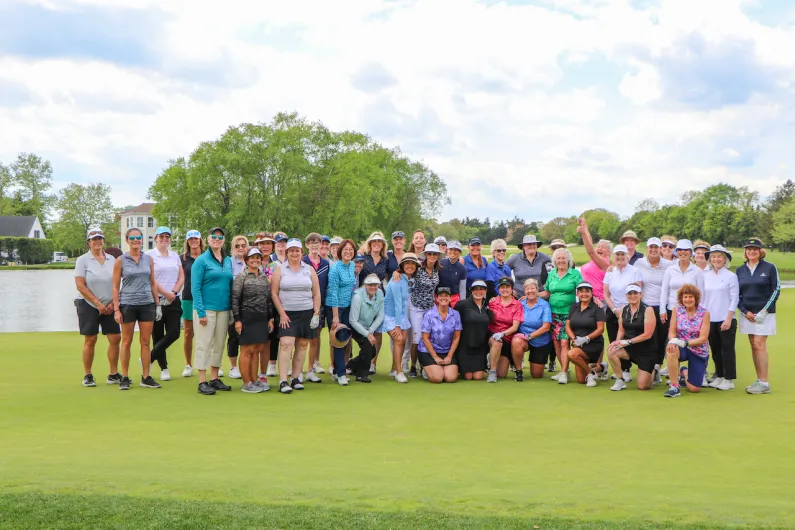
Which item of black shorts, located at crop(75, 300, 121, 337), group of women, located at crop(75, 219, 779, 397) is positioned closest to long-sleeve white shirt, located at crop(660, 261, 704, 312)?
group of women, located at crop(75, 219, 779, 397)

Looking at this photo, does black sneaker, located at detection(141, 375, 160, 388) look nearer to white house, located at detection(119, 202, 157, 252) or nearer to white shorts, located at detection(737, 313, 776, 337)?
white shorts, located at detection(737, 313, 776, 337)

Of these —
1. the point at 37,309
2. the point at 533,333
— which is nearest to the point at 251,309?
the point at 533,333

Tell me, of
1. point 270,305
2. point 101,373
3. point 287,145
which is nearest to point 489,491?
point 270,305

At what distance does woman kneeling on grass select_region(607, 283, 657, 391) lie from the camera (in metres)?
9.27

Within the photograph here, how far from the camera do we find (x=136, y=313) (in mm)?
8961

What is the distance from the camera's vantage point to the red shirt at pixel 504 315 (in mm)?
10172

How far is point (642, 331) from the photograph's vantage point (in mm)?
9414

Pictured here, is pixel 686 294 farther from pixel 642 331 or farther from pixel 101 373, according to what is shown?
pixel 101 373

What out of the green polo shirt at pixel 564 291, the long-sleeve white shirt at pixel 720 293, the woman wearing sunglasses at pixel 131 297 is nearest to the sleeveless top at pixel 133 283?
the woman wearing sunglasses at pixel 131 297

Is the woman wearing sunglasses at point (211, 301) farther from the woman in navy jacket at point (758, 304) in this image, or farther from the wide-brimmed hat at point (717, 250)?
the woman in navy jacket at point (758, 304)

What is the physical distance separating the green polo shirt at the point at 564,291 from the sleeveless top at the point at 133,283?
5.36 meters

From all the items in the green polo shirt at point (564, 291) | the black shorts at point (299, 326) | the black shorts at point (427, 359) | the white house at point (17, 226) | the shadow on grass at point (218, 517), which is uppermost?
the white house at point (17, 226)

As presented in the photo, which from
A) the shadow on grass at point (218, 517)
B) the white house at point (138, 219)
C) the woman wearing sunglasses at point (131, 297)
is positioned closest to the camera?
the shadow on grass at point (218, 517)

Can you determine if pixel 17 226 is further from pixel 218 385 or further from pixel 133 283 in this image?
pixel 218 385
